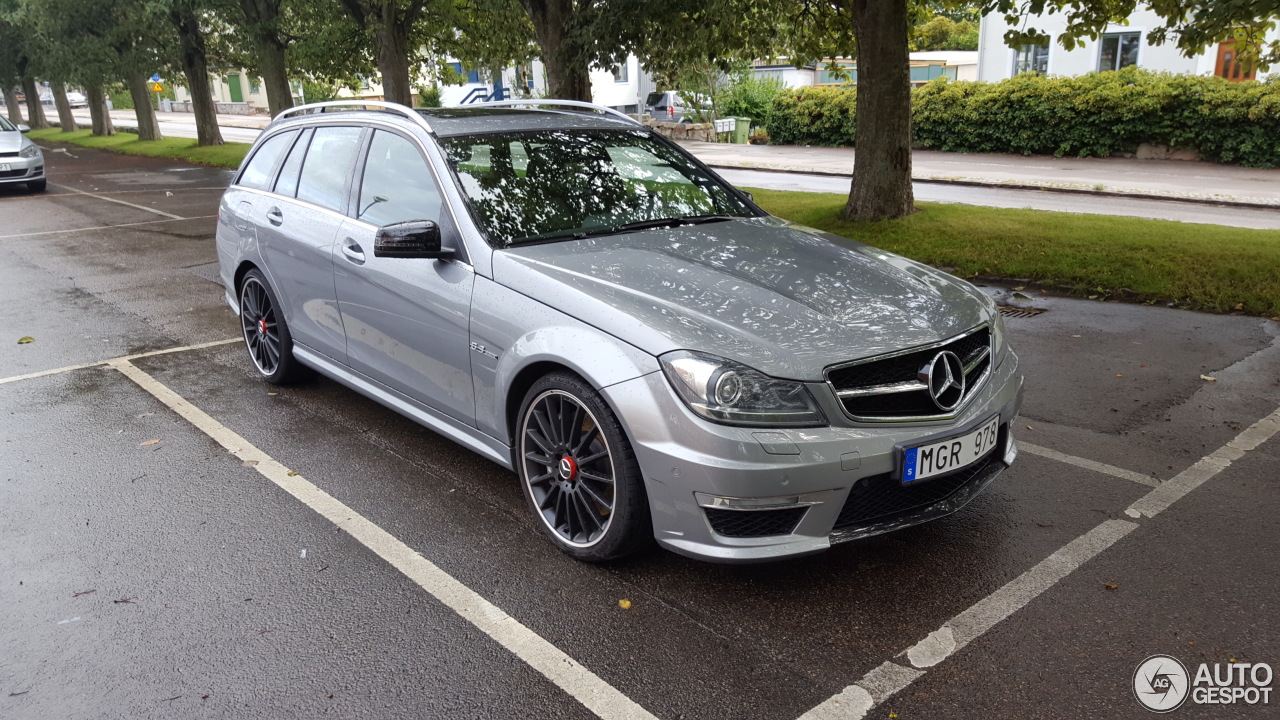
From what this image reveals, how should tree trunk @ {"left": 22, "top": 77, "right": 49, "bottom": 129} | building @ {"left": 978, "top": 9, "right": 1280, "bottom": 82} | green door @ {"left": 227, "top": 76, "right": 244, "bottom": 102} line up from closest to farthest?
building @ {"left": 978, "top": 9, "right": 1280, "bottom": 82}
tree trunk @ {"left": 22, "top": 77, "right": 49, "bottom": 129}
green door @ {"left": 227, "top": 76, "right": 244, "bottom": 102}

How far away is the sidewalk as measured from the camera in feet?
55.9

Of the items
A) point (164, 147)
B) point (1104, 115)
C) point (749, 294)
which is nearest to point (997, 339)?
point (749, 294)

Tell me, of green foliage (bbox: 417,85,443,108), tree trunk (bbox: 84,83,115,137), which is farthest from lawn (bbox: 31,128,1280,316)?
tree trunk (bbox: 84,83,115,137)

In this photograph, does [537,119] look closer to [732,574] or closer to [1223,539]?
[732,574]

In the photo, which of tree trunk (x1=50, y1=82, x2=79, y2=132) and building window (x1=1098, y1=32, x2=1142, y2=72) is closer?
building window (x1=1098, y1=32, x2=1142, y2=72)

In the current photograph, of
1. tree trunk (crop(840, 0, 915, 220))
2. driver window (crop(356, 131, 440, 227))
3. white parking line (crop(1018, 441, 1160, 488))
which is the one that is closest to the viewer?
driver window (crop(356, 131, 440, 227))

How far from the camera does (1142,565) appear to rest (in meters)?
3.78

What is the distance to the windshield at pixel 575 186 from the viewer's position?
436cm

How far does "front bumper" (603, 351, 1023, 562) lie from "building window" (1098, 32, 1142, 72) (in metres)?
29.0

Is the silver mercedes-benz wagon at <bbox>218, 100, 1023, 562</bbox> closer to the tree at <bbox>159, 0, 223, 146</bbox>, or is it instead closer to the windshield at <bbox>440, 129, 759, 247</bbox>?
the windshield at <bbox>440, 129, 759, 247</bbox>

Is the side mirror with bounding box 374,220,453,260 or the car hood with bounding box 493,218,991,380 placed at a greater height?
the side mirror with bounding box 374,220,453,260

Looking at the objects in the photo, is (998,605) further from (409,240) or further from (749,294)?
(409,240)

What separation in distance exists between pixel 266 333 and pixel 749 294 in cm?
366

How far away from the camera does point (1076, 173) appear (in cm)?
2059
